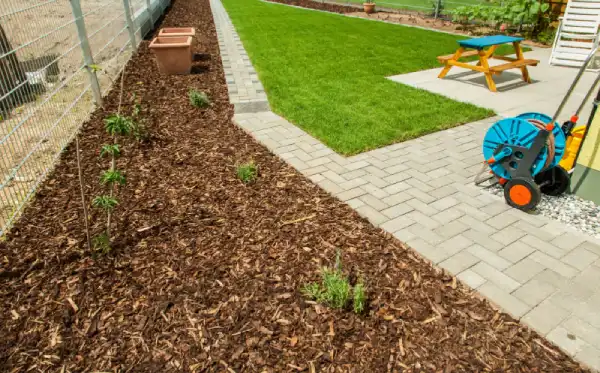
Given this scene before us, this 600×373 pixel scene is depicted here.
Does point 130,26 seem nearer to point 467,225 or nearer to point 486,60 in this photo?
point 486,60

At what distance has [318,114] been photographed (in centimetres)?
604

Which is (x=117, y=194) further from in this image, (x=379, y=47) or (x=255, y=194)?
(x=379, y=47)

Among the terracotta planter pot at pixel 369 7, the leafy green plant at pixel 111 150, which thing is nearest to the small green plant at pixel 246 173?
the leafy green plant at pixel 111 150

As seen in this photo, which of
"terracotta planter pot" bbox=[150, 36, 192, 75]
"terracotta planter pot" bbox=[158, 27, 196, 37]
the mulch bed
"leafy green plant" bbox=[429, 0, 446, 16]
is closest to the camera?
the mulch bed

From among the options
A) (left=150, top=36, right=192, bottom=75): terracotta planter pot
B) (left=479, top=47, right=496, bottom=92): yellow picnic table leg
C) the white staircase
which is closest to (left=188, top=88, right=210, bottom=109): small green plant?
(left=150, top=36, right=192, bottom=75): terracotta planter pot

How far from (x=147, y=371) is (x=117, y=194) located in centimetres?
216

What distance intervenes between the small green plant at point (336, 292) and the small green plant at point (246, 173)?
1.67 meters

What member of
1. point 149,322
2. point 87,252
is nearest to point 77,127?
point 87,252

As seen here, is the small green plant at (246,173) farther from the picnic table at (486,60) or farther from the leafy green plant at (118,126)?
the picnic table at (486,60)

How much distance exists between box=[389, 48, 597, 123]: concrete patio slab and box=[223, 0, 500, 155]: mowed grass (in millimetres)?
426

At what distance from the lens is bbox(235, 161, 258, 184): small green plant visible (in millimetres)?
4227

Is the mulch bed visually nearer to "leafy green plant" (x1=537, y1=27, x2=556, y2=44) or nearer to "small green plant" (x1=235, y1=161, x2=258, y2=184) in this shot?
"small green plant" (x1=235, y1=161, x2=258, y2=184)

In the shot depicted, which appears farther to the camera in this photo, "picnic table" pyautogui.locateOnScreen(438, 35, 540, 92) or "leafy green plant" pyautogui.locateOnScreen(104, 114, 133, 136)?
"picnic table" pyautogui.locateOnScreen(438, 35, 540, 92)

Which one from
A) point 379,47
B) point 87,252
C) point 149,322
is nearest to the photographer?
point 149,322
